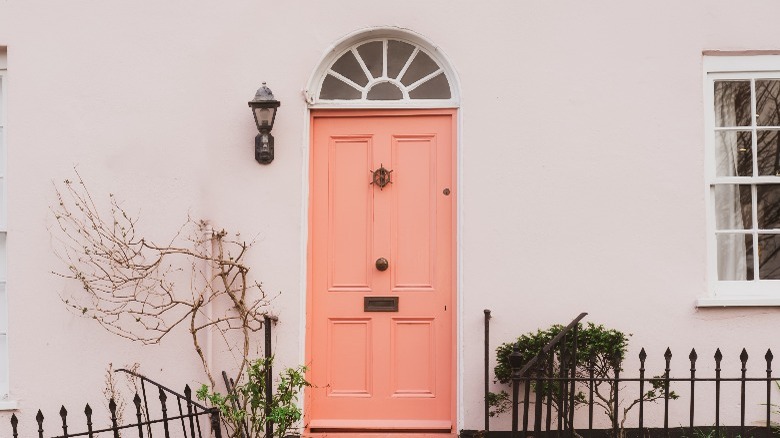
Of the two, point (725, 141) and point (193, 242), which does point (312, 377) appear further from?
point (725, 141)

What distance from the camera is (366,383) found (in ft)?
22.7

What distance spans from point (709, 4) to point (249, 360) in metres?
4.43

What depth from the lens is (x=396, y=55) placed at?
7.12 metres

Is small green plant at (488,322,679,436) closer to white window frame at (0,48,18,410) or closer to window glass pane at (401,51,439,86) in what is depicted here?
window glass pane at (401,51,439,86)

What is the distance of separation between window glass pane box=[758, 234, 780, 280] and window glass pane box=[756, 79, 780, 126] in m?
0.90

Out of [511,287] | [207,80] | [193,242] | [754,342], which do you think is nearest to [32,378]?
[193,242]

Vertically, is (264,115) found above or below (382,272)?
above

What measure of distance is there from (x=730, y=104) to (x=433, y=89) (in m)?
2.32

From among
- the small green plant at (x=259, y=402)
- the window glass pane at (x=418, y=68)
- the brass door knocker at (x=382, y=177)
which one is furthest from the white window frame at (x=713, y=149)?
the small green plant at (x=259, y=402)

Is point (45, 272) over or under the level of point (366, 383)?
over

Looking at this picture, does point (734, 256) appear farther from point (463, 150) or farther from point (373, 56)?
point (373, 56)

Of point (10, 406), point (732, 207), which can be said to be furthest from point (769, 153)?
point (10, 406)

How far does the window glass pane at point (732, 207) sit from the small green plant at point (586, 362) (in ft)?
4.01

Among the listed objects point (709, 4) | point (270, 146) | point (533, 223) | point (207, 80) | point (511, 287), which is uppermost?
point (709, 4)
